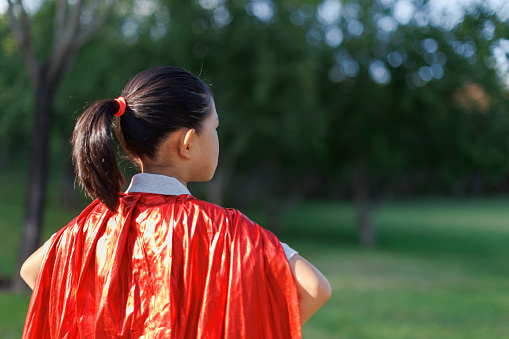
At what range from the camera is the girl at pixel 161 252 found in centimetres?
136

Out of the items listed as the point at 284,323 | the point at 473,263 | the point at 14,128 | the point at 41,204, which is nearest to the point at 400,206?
the point at 473,263

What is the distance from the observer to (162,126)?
4.76ft

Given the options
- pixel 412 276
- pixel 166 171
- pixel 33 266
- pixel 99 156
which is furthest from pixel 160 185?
pixel 412 276

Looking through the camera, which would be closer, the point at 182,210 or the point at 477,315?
the point at 182,210

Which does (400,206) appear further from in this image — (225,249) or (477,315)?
(225,249)

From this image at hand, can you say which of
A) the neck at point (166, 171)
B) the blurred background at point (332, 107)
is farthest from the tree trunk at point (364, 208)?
the neck at point (166, 171)

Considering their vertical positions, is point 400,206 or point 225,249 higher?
point 225,249

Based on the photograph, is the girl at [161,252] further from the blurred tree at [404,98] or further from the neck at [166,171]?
the blurred tree at [404,98]

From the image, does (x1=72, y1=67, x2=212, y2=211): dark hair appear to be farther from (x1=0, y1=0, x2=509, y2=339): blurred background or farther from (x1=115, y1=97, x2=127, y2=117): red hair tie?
(x1=0, y1=0, x2=509, y2=339): blurred background

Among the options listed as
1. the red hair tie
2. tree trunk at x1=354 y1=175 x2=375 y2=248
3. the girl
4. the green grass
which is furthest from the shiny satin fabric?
tree trunk at x1=354 y1=175 x2=375 y2=248

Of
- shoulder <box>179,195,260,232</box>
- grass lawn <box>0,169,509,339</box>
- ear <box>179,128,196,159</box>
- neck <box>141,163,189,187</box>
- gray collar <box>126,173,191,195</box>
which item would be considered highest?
ear <box>179,128,196,159</box>

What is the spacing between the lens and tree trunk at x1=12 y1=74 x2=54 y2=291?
664 cm

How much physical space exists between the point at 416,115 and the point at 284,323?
1177cm

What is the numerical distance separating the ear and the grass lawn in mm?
4290
